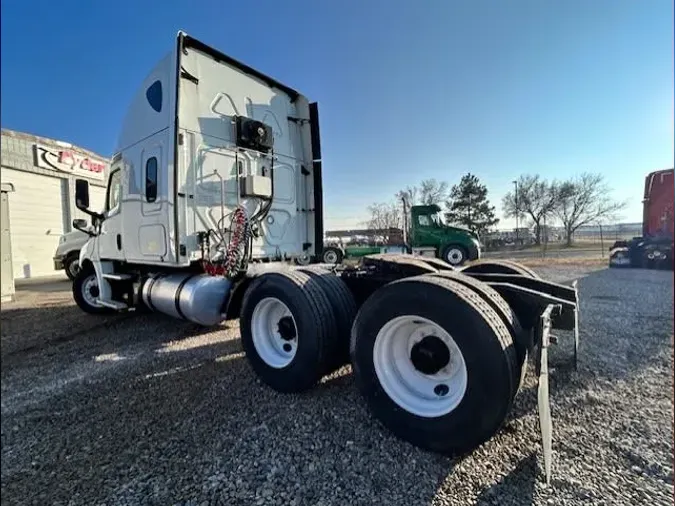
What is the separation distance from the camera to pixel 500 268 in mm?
3518

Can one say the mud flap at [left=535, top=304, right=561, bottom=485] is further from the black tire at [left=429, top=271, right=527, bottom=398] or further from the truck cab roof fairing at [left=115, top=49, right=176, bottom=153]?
the truck cab roof fairing at [left=115, top=49, right=176, bottom=153]

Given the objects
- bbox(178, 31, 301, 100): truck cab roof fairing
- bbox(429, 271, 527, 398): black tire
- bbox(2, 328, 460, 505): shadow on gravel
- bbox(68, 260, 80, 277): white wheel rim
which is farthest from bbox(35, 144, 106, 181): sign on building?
bbox(429, 271, 527, 398): black tire

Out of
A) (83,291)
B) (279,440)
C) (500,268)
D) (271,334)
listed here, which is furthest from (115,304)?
(500,268)

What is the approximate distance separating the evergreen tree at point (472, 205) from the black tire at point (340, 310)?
1.87 meters

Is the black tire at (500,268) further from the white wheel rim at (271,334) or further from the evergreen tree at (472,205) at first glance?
the white wheel rim at (271,334)

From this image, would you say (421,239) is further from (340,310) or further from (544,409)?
(544,409)

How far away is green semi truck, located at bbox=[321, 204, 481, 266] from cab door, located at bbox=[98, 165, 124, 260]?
9.88ft

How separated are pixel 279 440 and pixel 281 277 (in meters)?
1.23

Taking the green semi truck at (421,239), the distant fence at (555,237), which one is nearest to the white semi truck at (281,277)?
the distant fence at (555,237)

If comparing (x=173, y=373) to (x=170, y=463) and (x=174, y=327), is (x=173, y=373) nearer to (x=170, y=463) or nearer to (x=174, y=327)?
(x=170, y=463)

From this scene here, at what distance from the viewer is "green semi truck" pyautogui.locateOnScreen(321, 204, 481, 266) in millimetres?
5502

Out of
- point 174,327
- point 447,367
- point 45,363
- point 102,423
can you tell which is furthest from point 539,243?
point 45,363

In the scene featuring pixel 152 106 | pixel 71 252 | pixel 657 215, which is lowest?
pixel 71 252

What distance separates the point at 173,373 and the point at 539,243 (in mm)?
4171
